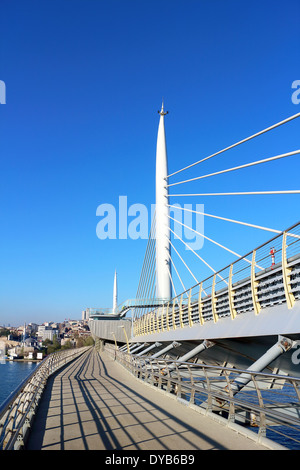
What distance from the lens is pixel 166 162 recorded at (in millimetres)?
29922

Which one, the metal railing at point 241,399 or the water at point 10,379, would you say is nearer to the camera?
the metal railing at point 241,399

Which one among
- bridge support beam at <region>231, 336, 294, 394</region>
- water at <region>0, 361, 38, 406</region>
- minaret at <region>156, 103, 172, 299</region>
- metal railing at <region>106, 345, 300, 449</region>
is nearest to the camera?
metal railing at <region>106, 345, 300, 449</region>

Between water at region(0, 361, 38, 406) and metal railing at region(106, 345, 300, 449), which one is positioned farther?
water at region(0, 361, 38, 406)

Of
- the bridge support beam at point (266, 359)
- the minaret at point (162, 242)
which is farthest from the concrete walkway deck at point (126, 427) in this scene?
the minaret at point (162, 242)

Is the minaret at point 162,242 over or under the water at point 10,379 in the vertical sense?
over

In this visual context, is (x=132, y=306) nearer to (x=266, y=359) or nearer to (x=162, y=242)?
(x=162, y=242)

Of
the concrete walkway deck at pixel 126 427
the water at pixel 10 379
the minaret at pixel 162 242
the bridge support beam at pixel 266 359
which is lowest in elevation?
the water at pixel 10 379

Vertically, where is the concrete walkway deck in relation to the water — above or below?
above

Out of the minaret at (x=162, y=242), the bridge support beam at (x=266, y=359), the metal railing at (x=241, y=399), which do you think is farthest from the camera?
the minaret at (x=162, y=242)

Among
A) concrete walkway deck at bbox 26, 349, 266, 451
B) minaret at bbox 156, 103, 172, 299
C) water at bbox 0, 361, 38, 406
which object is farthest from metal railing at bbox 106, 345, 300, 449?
water at bbox 0, 361, 38, 406

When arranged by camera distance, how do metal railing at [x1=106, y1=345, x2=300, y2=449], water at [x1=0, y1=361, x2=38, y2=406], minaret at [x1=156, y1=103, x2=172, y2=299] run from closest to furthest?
metal railing at [x1=106, y1=345, x2=300, y2=449], minaret at [x1=156, y1=103, x2=172, y2=299], water at [x1=0, y1=361, x2=38, y2=406]

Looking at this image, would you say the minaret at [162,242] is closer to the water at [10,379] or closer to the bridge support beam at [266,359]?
the water at [10,379]

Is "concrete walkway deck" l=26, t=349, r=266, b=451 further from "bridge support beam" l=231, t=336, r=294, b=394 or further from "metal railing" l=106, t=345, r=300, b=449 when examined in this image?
"bridge support beam" l=231, t=336, r=294, b=394
